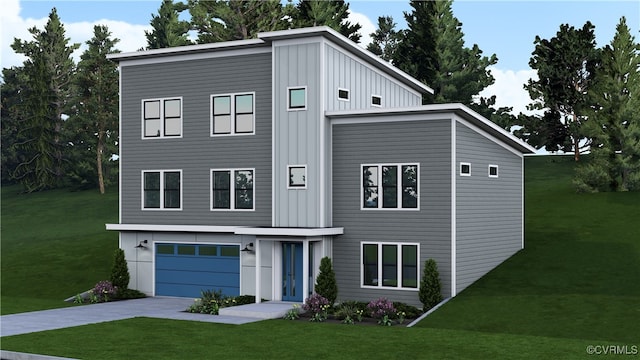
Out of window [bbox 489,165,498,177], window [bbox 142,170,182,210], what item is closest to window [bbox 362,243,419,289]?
window [bbox 489,165,498,177]

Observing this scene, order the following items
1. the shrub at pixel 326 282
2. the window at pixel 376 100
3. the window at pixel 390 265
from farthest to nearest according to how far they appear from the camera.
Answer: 1. the window at pixel 376 100
2. the shrub at pixel 326 282
3. the window at pixel 390 265

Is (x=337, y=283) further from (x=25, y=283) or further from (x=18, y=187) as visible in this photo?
(x=18, y=187)

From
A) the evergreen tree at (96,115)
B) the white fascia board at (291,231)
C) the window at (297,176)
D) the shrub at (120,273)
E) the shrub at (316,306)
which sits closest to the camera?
the shrub at (316,306)

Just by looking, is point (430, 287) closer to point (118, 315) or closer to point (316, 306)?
point (316, 306)

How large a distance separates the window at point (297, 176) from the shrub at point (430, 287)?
548 cm

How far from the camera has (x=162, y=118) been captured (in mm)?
33250

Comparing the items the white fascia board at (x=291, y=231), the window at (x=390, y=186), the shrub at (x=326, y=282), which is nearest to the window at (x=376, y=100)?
the window at (x=390, y=186)

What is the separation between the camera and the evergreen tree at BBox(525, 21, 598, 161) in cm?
5500

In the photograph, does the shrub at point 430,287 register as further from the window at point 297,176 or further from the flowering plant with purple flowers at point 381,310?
the window at point 297,176

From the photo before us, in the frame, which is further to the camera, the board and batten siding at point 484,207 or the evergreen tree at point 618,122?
the evergreen tree at point 618,122

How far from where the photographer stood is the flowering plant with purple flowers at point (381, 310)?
2575 centimetres

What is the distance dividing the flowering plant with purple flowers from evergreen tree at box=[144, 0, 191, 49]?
44867mm

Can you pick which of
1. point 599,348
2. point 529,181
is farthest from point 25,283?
point 529,181

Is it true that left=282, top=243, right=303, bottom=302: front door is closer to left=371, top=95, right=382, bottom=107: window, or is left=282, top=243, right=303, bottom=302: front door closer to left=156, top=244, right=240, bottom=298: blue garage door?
left=156, top=244, right=240, bottom=298: blue garage door
